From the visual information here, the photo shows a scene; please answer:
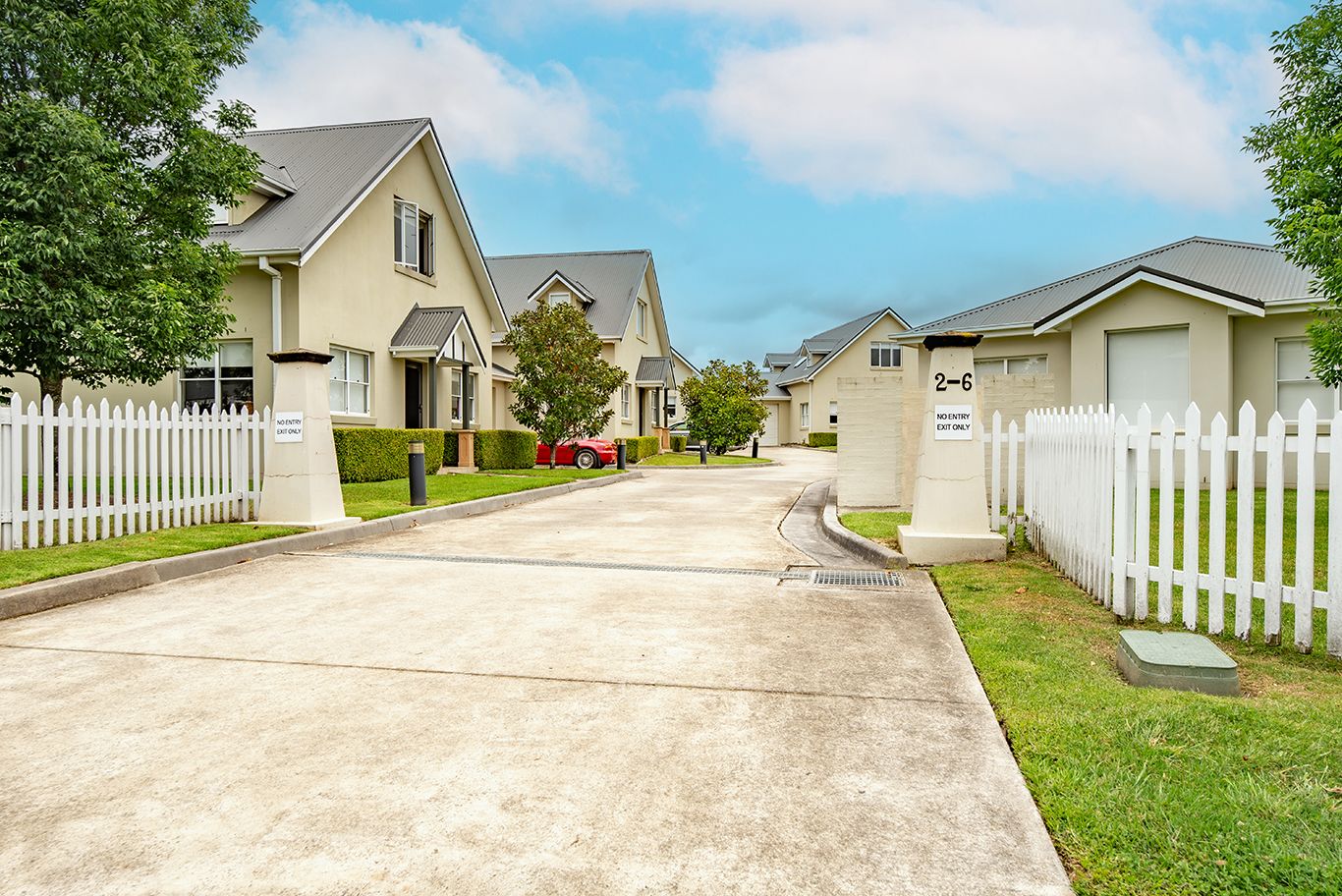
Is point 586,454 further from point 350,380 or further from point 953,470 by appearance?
point 953,470

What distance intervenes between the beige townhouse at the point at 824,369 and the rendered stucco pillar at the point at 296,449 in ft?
122

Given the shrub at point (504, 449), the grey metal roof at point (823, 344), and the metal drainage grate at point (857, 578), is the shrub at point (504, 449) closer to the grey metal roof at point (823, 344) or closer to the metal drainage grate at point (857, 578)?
the metal drainage grate at point (857, 578)

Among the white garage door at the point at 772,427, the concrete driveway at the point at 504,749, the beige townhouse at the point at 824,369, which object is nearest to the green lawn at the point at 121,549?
the concrete driveway at the point at 504,749

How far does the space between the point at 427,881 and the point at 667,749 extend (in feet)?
4.13

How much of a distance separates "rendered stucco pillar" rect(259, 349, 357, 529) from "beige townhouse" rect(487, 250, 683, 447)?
72.1 feet

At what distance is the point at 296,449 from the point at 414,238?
1341cm

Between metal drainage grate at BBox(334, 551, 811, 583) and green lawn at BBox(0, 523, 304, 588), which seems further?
metal drainage grate at BBox(334, 551, 811, 583)

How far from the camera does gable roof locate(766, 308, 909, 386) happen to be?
51188mm

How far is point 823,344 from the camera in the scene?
56094 millimetres

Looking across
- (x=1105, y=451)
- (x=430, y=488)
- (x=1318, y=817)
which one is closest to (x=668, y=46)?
(x=430, y=488)

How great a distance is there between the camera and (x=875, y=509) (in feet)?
42.8

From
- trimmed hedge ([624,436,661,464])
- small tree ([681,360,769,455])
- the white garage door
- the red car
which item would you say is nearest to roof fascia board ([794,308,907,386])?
the white garage door

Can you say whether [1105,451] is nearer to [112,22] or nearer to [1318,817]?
[1318,817]

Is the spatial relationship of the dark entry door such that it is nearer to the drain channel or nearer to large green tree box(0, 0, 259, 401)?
large green tree box(0, 0, 259, 401)
